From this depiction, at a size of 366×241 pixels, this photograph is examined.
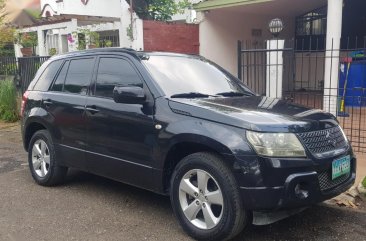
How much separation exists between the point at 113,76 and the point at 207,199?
1.89 m

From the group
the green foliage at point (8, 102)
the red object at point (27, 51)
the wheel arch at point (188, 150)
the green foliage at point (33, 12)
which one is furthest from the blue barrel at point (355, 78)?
the red object at point (27, 51)

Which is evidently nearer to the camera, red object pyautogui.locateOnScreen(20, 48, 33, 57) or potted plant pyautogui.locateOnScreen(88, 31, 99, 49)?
potted plant pyautogui.locateOnScreen(88, 31, 99, 49)

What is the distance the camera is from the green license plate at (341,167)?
3836mm

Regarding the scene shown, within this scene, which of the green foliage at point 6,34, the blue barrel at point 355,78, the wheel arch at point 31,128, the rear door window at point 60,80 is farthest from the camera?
the green foliage at point 6,34

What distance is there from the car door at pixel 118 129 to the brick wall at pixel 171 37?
6111 millimetres

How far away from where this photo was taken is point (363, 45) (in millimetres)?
12891

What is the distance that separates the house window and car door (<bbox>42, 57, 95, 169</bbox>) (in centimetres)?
1028

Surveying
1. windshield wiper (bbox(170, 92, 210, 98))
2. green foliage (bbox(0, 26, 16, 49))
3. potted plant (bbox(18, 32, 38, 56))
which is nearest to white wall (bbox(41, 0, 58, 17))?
green foliage (bbox(0, 26, 16, 49))

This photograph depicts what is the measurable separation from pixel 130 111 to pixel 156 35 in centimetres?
707

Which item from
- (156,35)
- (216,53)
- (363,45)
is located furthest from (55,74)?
(363,45)

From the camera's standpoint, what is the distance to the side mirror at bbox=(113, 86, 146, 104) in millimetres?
4273

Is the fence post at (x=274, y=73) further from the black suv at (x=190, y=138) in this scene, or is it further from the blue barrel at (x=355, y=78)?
the black suv at (x=190, y=138)

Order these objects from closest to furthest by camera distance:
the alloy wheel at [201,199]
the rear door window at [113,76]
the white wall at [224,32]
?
the alloy wheel at [201,199], the rear door window at [113,76], the white wall at [224,32]

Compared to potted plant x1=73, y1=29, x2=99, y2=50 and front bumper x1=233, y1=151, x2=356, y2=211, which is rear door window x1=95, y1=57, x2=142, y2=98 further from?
potted plant x1=73, y1=29, x2=99, y2=50
